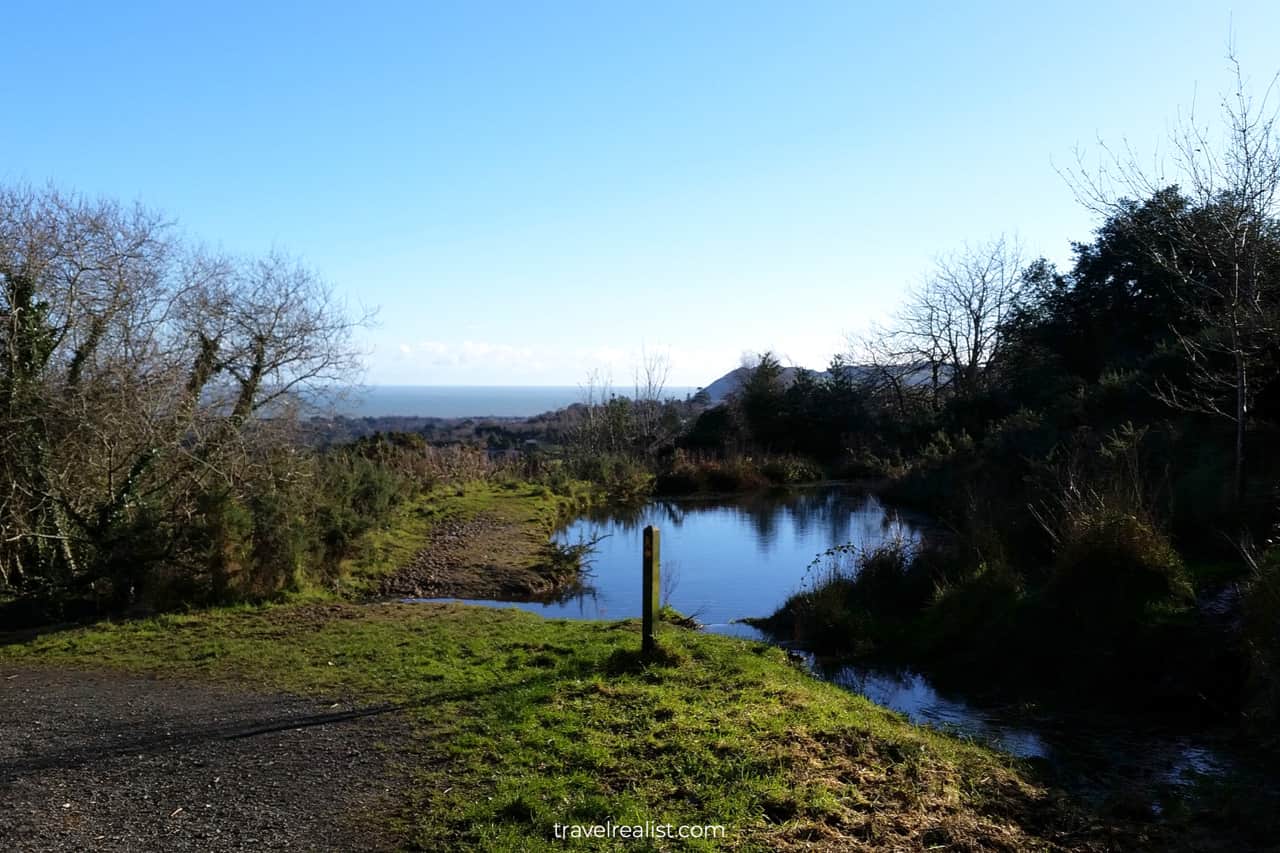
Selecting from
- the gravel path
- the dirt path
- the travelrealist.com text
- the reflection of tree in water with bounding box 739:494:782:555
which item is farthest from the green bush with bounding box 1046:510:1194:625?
the reflection of tree in water with bounding box 739:494:782:555

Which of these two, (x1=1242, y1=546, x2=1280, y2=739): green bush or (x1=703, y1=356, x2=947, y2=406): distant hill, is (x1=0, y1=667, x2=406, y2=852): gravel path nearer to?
(x1=1242, y1=546, x2=1280, y2=739): green bush

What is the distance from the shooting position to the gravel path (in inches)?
166

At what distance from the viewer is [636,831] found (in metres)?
4.14

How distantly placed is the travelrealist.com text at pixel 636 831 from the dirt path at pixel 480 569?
9112 millimetres

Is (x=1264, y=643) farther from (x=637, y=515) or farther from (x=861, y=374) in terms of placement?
(x=861, y=374)

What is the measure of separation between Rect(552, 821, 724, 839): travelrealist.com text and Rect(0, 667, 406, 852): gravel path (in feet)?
2.70

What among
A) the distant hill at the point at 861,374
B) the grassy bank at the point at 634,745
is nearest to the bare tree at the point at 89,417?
the grassy bank at the point at 634,745

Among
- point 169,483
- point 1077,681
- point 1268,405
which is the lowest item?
point 1077,681

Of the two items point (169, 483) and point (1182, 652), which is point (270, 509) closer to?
point (169, 483)

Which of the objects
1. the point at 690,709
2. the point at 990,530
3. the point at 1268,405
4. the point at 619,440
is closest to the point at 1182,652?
the point at 990,530

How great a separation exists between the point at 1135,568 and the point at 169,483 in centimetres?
1113

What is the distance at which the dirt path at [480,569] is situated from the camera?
13.3 metres

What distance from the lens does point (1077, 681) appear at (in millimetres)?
8133

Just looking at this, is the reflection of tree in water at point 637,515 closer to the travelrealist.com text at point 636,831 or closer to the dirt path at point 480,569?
the dirt path at point 480,569
